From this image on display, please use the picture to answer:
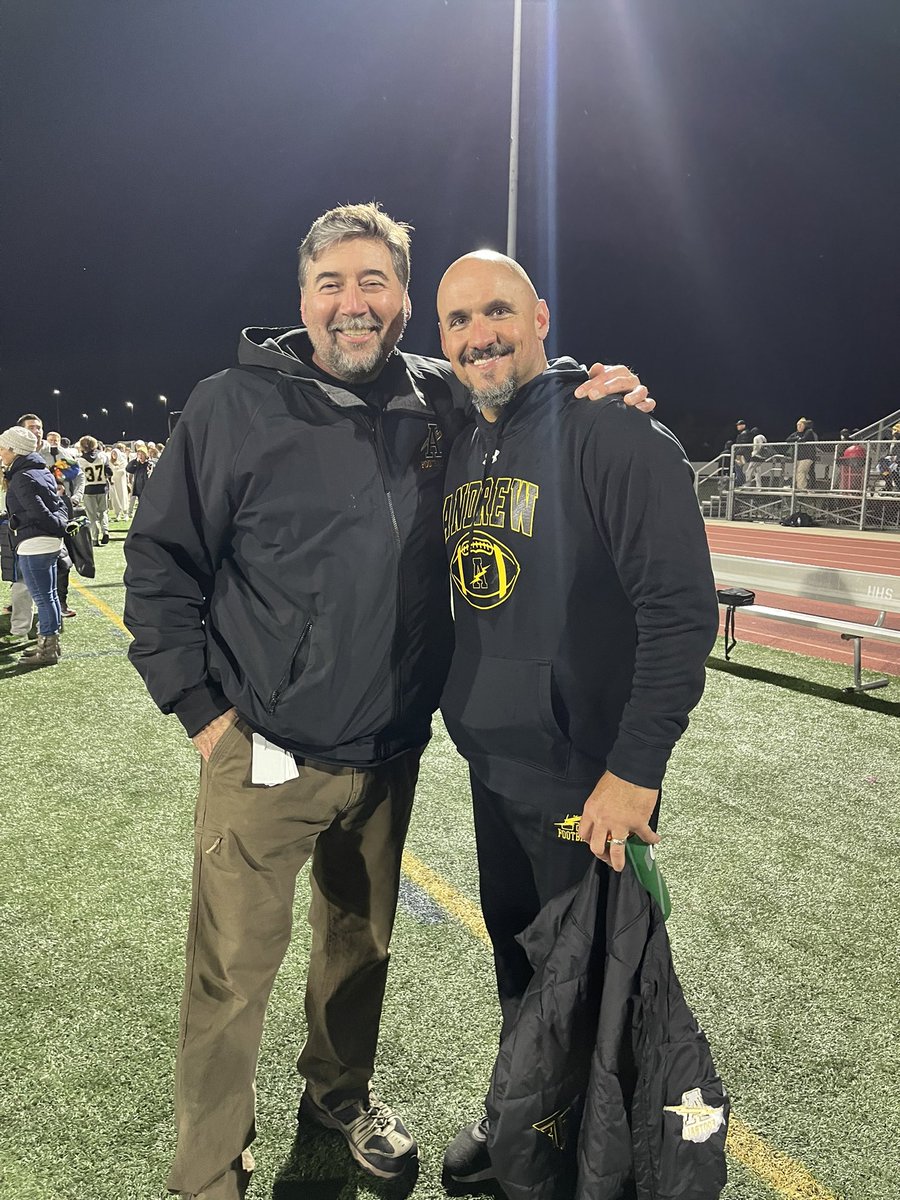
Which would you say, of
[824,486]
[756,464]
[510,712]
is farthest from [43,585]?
[756,464]

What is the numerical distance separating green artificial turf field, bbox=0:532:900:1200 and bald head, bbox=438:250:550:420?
6.48ft

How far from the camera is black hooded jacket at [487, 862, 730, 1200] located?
1.64 m

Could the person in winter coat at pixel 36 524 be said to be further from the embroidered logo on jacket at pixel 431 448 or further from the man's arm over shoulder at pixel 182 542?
the embroidered logo on jacket at pixel 431 448

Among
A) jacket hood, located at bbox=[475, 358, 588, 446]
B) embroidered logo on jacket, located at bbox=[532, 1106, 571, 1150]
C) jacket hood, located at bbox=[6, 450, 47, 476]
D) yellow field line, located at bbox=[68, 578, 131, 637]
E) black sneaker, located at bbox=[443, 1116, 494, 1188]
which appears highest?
jacket hood, located at bbox=[475, 358, 588, 446]

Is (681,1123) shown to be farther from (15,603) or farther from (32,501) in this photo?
(15,603)

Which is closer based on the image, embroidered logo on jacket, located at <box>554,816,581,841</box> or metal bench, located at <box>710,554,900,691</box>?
embroidered logo on jacket, located at <box>554,816,581,841</box>

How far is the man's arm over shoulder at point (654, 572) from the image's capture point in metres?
1.61

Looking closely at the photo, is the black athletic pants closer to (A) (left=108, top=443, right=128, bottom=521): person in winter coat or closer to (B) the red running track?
(B) the red running track

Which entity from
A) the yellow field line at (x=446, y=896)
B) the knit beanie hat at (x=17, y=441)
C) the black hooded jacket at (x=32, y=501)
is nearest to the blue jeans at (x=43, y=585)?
the black hooded jacket at (x=32, y=501)

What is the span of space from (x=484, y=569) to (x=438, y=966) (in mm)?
1786

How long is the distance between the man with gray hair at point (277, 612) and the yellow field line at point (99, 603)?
7.26m

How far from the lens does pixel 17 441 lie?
6.70 meters

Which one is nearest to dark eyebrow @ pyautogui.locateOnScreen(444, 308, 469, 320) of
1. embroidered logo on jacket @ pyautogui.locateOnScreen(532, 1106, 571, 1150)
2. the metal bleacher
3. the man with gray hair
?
the man with gray hair

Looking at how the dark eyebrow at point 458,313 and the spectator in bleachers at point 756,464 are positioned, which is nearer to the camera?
the dark eyebrow at point 458,313
